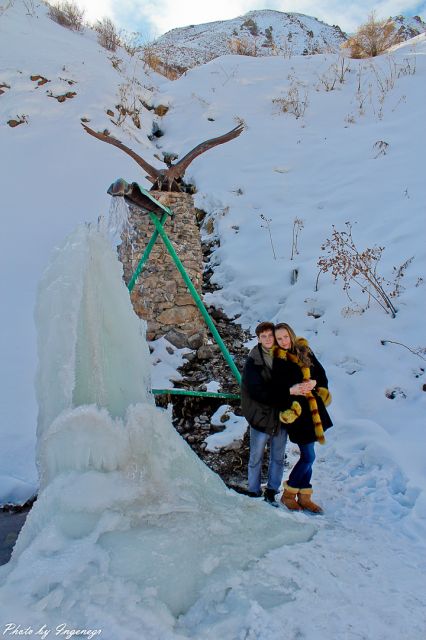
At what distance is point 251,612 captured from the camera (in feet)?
5.28

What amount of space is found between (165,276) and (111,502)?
10.1 feet

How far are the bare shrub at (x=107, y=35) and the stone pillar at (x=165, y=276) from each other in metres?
A: 10.9

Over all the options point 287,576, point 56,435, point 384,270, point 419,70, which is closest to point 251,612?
point 287,576

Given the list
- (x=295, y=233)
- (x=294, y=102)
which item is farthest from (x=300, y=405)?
(x=294, y=102)

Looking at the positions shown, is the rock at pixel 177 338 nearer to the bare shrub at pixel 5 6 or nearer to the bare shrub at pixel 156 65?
the bare shrub at pixel 5 6

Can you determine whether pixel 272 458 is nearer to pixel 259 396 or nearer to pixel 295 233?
pixel 259 396

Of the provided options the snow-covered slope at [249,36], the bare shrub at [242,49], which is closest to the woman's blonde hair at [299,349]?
the bare shrub at [242,49]

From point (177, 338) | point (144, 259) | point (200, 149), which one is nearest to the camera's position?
point (144, 259)

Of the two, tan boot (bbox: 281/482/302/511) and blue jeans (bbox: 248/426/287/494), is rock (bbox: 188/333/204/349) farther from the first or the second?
tan boot (bbox: 281/482/302/511)

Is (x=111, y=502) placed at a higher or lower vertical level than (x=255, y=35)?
lower

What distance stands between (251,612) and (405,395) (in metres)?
2.62

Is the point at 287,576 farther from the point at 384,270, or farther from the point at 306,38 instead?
the point at 306,38

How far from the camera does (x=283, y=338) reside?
9.14ft

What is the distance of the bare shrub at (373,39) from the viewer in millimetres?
12164
